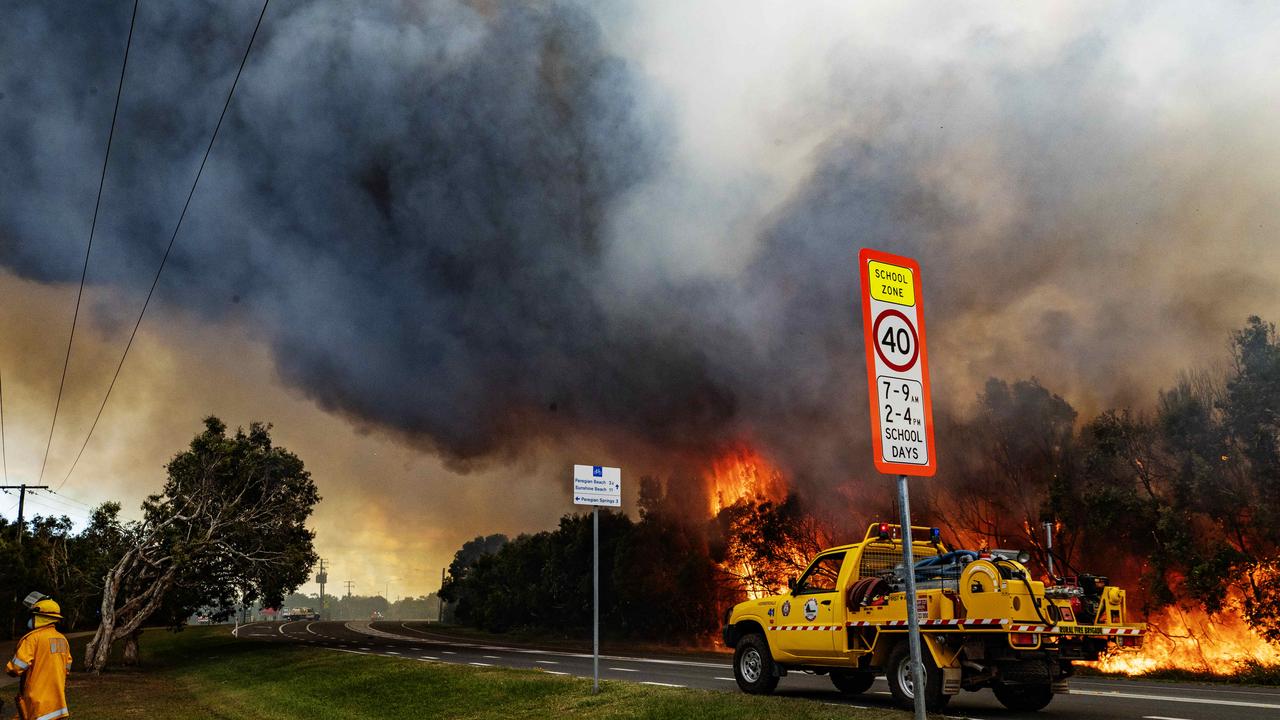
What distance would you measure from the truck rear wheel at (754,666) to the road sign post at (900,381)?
973cm

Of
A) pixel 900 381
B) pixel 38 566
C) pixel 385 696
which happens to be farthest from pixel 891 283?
pixel 38 566

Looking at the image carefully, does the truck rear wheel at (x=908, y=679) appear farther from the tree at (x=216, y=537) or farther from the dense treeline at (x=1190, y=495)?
the tree at (x=216, y=537)

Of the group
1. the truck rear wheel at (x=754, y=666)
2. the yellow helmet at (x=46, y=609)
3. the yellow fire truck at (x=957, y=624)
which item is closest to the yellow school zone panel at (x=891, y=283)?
the yellow fire truck at (x=957, y=624)

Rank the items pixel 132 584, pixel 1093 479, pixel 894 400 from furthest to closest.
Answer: pixel 132 584, pixel 1093 479, pixel 894 400

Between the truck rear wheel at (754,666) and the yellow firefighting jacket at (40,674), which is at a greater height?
the yellow firefighting jacket at (40,674)

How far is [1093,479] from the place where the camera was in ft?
114

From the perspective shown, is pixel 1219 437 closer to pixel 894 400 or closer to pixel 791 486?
pixel 791 486

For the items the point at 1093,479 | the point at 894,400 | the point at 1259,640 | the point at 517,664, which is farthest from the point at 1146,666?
the point at 894,400

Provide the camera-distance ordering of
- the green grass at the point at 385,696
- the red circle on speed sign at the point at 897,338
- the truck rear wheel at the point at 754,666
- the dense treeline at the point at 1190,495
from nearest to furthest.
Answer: the red circle on speed sign at the point at 897,338
the green grass at the point at 385,696
the truck rear wheel at the point at 754,666
the dense treeline at the point at 1190,495

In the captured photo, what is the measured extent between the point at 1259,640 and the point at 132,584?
137 feet

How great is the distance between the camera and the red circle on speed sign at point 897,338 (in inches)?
251

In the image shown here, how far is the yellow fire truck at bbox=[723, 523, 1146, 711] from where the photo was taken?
1203 centimetres

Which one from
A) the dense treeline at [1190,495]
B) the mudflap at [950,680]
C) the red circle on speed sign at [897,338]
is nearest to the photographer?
the red circle on speed sign at [897,338]

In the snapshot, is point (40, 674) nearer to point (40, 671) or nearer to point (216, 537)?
point (40, 671)
